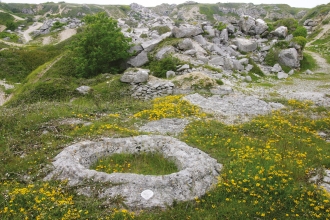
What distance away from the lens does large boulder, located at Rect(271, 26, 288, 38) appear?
41.2m

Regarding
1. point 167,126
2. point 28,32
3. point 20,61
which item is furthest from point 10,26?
point 167,126

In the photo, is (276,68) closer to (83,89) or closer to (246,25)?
(246,25)

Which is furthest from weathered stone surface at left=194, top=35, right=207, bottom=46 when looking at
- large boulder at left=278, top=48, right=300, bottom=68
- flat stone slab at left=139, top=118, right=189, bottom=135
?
flat stone slab at left=139, top=118, right=189, bottom=135

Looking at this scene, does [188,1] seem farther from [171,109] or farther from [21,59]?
[171,109]

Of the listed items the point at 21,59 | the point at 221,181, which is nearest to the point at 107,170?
the point at 221,181

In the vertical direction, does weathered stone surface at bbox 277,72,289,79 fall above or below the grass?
below

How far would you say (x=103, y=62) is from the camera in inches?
1127

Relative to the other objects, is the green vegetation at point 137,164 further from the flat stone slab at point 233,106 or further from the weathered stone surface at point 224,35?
the weathered stone surface at point 224,35

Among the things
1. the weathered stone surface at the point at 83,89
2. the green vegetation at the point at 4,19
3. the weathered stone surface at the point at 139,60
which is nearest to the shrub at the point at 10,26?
the green vegetation at the point at 4,19

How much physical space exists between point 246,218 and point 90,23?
26653 millimetres

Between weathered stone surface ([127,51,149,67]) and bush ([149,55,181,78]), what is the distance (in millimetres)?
1759

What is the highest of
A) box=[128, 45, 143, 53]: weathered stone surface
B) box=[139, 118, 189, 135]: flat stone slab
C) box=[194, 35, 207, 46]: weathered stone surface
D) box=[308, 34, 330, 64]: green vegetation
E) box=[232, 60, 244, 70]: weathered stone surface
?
box=[194, 35, 207, 46]: weathered stone surface

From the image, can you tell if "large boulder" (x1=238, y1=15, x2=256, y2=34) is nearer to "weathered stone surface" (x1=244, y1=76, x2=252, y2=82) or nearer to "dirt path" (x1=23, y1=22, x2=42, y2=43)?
"weathered stone surface" (x1=244, y1=76, x2=252, y2=82)

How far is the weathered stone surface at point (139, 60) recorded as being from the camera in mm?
29391
